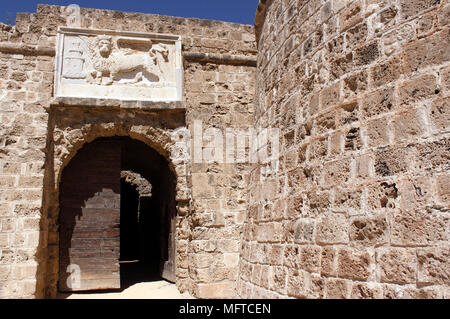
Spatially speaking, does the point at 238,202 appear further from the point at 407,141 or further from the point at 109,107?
the point at 407,141

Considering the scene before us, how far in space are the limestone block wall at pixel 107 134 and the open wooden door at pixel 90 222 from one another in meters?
0.29

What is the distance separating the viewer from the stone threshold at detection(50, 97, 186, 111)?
5.75 m

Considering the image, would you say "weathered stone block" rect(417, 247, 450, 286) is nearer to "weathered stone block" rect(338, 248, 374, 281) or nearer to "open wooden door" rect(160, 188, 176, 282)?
"weathered stone block" rect(338, 248, 374, 281)

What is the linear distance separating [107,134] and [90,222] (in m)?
1.26

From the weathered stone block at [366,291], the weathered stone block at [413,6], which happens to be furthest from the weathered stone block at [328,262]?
the weathered stone block at [413,6]

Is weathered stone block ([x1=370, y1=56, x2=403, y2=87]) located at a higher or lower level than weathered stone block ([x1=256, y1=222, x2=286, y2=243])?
higher

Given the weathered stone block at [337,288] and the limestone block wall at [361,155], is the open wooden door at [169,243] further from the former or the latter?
the weathered stone block at [337,288]

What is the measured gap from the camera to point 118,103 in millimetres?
5891

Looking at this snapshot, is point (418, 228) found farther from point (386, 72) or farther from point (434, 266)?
point (386, 72)

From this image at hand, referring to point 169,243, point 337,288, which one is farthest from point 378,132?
point 169,243

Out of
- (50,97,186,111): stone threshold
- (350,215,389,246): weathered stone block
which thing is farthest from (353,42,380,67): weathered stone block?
(50,97,186,111): stone threshold

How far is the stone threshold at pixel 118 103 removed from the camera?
18.9ft

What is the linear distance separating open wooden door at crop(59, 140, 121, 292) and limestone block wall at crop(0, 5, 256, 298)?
0.96ft
